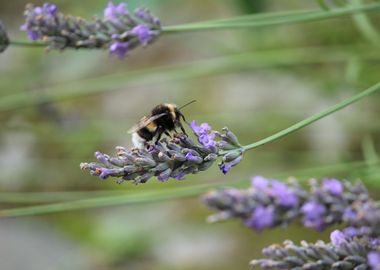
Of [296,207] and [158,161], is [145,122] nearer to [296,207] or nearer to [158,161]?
[158,161]

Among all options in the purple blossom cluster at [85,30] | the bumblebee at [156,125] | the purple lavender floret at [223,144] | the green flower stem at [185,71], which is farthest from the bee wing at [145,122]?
the green flower stem at [185,71]

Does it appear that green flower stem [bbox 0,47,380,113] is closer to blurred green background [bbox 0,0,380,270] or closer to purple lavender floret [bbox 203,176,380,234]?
blurred green background [bbox 0,0,380,270]

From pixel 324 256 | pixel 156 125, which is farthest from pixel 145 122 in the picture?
pixel 324 256

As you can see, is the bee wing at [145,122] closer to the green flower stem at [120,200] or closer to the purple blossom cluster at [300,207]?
the green flower stem at [120,200]

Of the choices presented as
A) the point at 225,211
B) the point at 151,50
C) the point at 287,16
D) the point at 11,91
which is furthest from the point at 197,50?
the point at 225,211

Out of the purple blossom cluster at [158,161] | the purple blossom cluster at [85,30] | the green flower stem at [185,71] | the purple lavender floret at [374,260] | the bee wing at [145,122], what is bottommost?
the purple lavender floret at [374,260]

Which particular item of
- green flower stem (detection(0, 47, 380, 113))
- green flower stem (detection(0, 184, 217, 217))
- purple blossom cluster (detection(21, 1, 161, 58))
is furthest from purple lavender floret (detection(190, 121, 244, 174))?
green flower stem (detection(0, 47, 380, 113))

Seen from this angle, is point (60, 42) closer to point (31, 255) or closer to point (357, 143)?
point (357, 143)
